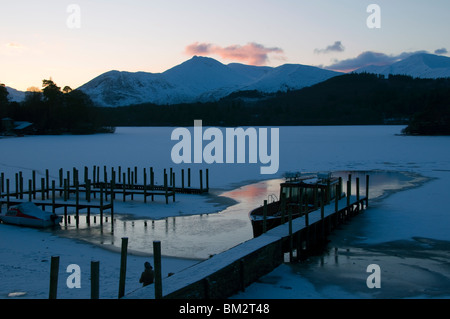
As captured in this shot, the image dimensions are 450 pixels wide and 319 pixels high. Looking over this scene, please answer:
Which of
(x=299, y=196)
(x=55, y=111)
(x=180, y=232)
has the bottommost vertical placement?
(x=180, y=232)

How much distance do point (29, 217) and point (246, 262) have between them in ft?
41.7

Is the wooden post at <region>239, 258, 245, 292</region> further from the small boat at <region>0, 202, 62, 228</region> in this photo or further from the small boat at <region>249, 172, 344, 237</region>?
the small boat at <region>0, 202, 62, 228</region>

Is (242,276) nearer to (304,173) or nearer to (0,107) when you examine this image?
(304,173)

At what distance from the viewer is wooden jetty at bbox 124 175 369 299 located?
1098 centimetres

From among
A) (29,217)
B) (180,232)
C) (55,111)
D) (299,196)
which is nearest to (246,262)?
(180,232)

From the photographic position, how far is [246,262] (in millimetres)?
13242

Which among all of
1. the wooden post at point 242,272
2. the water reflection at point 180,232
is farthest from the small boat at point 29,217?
the wooden post at point 242,272

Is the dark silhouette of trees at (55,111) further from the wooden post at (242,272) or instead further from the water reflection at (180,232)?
the wooden post at (242,272)

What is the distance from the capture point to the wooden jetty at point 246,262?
10984 millimetres

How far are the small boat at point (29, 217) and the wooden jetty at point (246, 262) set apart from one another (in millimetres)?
10621

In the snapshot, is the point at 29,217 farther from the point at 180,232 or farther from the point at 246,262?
the point at 246,262

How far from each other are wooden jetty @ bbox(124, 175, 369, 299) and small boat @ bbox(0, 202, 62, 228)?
34.8 feet

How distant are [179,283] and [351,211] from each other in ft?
50.7
